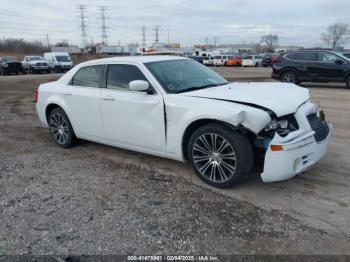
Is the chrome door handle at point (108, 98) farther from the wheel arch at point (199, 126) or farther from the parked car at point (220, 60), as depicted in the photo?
the parked car at point (220, 60)

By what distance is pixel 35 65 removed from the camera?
3547 centimetres

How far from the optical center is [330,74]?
14.7 meters

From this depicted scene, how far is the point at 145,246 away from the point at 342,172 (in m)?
2.96

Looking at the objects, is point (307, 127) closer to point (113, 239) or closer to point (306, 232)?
point (306, 232)

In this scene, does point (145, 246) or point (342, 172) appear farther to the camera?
point (342, 172)

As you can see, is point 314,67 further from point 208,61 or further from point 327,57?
point 208,61

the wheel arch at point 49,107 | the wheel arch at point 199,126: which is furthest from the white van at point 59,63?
the wheel arch at point 199,126

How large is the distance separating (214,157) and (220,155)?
0.30 ft

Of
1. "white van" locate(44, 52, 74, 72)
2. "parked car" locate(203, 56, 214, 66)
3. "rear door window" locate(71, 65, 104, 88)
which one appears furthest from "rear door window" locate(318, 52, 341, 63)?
"parked car" locate(203, 56, 214, 66)

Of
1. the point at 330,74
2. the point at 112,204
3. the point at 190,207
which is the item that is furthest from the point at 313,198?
the point at 330,74

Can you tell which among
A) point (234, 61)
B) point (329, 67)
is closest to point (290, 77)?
point (329, 67)

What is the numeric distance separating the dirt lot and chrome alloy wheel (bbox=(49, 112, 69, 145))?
681 mm

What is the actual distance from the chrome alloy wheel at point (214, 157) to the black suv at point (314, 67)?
477 inches

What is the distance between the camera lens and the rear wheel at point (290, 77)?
607 inches
